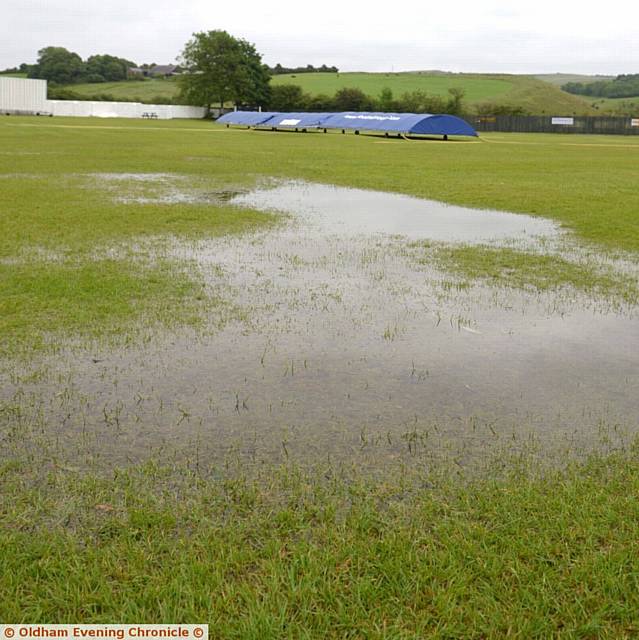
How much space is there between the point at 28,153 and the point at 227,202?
14.3m

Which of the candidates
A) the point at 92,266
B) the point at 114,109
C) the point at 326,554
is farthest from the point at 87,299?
the point at 114,109

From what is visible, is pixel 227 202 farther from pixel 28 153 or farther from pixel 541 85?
pixel 541 85

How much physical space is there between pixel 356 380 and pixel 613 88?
156763mm

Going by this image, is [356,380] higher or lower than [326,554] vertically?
higher

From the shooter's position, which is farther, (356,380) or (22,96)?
(22,96)

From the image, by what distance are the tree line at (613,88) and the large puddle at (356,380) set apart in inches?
5674

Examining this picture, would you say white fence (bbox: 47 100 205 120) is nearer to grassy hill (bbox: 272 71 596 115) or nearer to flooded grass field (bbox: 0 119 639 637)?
grassy hill (bbox: 272 71 596 115)

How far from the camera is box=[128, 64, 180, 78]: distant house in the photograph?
15636cm

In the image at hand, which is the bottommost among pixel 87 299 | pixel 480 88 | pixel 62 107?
pixel 87 299

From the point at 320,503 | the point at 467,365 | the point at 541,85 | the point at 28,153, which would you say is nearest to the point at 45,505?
the point at 320,503

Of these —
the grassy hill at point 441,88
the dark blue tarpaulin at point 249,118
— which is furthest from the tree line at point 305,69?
the dark blue tarpaulin at point 249,118

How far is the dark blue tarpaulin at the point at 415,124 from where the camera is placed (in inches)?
1810

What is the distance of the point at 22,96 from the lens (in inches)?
3285

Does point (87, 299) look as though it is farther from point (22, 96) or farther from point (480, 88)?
point (480, 88)
